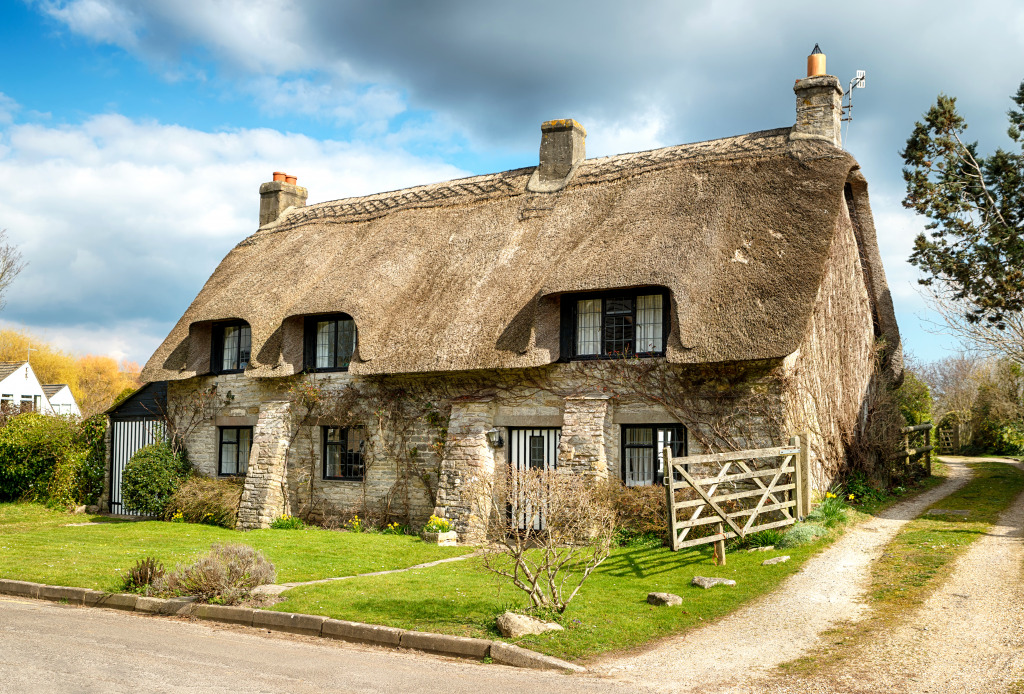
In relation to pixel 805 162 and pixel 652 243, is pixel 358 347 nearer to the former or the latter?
pixel 652 243

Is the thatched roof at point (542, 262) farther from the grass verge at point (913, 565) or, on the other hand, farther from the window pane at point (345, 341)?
the grass verge at point (913, 565)

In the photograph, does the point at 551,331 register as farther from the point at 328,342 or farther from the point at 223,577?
the point at 223,577

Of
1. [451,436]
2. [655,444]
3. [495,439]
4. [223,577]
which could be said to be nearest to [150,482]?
[451,436]

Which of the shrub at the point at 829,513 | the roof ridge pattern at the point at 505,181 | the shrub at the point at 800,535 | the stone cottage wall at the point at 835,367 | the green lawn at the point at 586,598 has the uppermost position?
the roof ridge pattern at the point at 505,181

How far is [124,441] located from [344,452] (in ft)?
24.0

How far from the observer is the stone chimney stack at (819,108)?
607 inches

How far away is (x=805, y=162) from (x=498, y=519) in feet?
31.7

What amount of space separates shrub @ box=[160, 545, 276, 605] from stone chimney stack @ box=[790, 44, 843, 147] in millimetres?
12062

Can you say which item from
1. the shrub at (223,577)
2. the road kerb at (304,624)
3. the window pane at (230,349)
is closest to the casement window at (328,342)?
the window pane at (230,349)

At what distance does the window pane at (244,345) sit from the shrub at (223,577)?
9427 millimetres

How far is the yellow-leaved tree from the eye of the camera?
2232 inches

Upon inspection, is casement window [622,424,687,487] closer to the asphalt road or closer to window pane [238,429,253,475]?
the asphalt road

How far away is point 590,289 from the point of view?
550 inches

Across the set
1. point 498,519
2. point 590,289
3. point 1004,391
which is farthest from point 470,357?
point 1004,391
